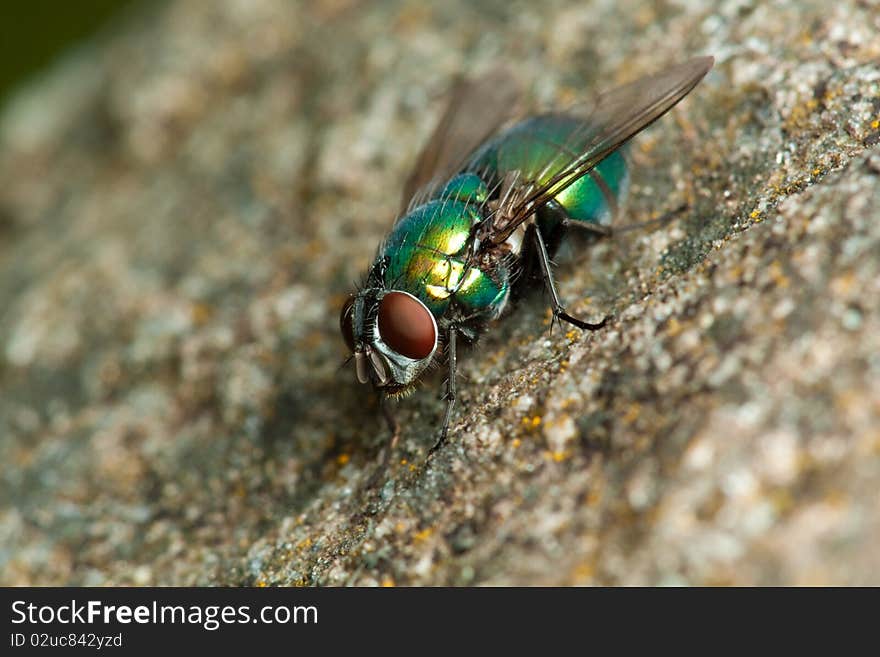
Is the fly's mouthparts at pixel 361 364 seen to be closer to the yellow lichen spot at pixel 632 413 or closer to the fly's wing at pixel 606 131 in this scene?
the fly's wing at pixel 606 131

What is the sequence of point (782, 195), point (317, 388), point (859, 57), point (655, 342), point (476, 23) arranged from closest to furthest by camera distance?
point (655, 342) → point (782, 195) → point (859, 57) → point (317, 388) → point (476, 23)

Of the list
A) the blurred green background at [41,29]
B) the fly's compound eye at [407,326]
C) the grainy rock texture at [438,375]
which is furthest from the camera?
the blurred green background at [41,29]

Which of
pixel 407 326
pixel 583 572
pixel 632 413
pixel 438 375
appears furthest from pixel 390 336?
pixel 583 572

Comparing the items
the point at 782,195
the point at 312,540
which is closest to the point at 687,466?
the point at 782,195

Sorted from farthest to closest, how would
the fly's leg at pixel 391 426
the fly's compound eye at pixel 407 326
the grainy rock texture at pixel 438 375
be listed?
the fly's leg at pixel 391 426
the fly's compound eye at pixel 407 326
the grainy rock texture at pixel 438 375

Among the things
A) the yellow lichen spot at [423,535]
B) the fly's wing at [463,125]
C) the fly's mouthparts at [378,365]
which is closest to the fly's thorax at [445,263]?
the fly's mouthparts at [378,365]

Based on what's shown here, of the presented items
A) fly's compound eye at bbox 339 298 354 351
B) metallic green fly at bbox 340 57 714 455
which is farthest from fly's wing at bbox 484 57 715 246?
fly's compound eye at bbox 339 298 354 351
